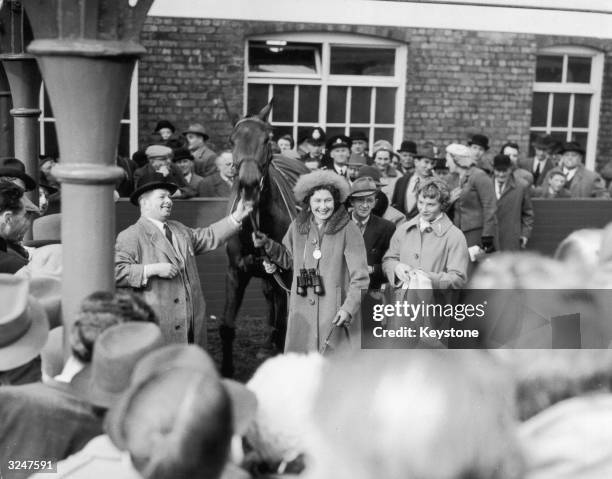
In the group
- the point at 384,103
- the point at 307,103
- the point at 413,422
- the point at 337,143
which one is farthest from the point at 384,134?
the point at 413,422

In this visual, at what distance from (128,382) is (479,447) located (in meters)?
1.01

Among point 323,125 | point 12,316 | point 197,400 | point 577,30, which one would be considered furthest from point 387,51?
point 197,400

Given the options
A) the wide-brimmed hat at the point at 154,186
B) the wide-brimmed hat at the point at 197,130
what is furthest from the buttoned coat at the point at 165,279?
the wide-brimmed hat at the point at 197,130

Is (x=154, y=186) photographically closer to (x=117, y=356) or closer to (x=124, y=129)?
(x=117, y=356)

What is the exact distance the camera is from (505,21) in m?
11.6

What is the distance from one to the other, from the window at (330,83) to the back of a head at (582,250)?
9.28 metres

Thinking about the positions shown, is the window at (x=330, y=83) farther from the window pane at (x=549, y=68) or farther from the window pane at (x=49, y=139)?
the window pane at (x=49, y=139)

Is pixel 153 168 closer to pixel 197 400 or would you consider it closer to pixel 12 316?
pixel 12 316

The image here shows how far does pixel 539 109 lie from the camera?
1245cm

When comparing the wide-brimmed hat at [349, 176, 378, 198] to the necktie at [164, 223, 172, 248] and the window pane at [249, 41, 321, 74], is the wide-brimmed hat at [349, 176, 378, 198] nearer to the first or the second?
the necktie at [164, 223, 172, 248]

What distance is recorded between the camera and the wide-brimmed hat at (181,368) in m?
1.79

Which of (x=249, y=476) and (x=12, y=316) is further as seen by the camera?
(x=12, y=316)

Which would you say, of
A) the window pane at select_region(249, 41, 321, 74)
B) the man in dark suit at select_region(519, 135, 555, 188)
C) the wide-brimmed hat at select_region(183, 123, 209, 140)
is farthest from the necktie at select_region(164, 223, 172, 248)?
the man in dark suit at select_region(519, 135, 555, 188)

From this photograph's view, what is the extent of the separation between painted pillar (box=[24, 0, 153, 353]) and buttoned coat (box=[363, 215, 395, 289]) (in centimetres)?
373
